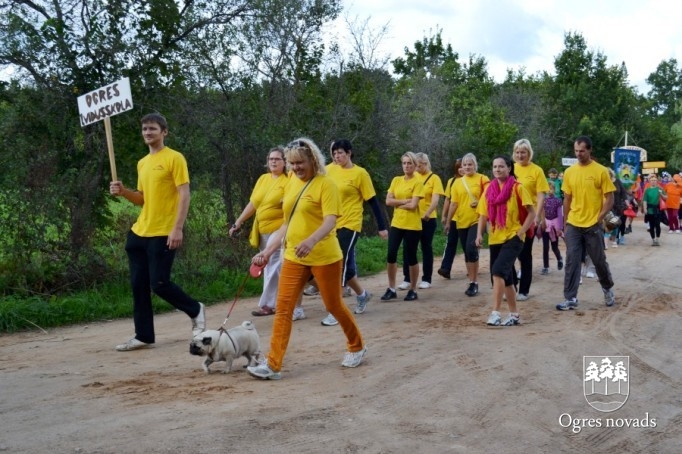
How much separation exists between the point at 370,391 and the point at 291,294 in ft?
3.54

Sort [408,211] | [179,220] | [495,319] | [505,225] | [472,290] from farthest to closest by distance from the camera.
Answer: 1. [472,290]
2. [408,211]
3. [505,225]
4. [495,319]
5. [179,220]

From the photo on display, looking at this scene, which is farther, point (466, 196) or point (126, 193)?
point (466, 196)

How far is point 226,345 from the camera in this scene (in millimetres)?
6824

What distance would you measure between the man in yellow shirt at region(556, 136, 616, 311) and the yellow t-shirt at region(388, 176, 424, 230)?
200 cm

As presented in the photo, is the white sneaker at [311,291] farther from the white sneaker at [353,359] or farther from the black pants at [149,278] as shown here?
the white sneaker at [353,359]

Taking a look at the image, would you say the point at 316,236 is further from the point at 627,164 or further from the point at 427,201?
the point at 627,164

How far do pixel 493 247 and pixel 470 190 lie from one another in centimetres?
315

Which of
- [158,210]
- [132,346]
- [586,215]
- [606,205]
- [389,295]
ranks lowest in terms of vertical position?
[389,295]

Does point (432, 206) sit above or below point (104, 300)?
above

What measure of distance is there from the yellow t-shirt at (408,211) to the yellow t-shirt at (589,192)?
207 cm

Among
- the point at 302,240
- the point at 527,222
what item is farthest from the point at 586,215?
the point at 302,240

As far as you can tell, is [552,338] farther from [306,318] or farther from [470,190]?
[470,190]

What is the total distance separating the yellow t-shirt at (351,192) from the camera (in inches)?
382

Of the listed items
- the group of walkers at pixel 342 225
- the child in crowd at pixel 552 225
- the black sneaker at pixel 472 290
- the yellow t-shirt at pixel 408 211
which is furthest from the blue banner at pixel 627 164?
the yellow t-shirt at pixel 408 211
